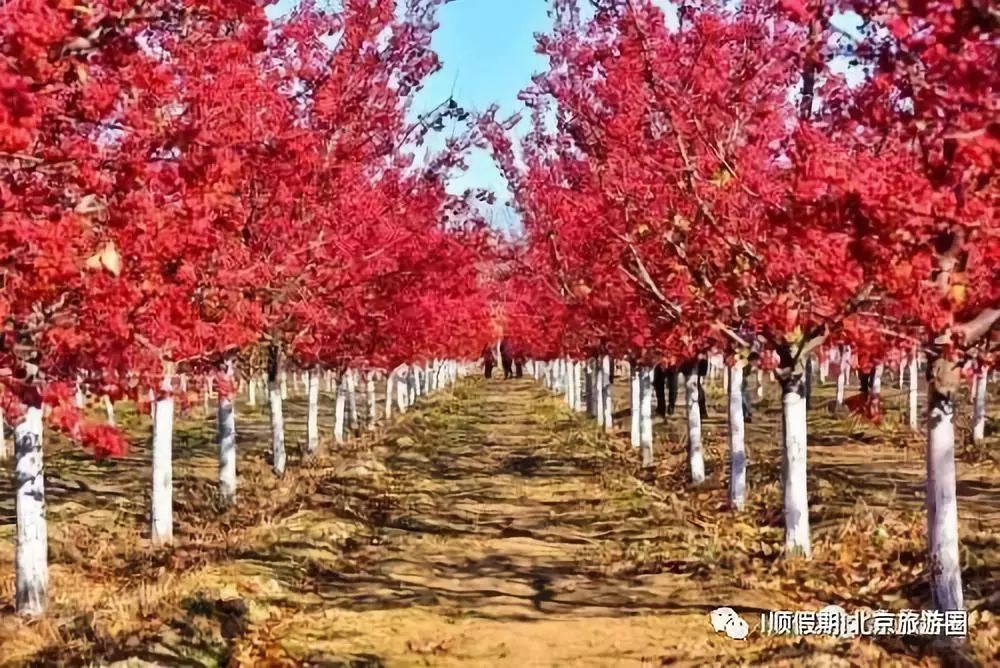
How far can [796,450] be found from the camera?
13.1 m

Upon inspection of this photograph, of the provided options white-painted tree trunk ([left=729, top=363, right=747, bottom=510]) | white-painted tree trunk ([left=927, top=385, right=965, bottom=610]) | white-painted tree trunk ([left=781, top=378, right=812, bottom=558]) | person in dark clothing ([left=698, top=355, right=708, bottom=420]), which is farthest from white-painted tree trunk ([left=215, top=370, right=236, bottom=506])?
white-painted tree trunk ([left=927, top=385, right=965, bottom=610])

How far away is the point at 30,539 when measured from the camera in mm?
10891

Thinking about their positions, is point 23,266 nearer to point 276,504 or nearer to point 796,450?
point 796,450

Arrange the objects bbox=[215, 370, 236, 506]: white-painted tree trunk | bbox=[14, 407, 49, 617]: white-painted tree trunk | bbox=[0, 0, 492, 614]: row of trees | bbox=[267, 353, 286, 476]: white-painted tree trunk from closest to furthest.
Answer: bbox=[0, 0, 492, 614]: row of trees < bbox=[14, 407, 49, 617]: white-painted tree trunk < bbox=[215, 370, 236, 506]: white-painted tree trunk < bbox=[267, 353, 286, 476]: white-painted tree trunk

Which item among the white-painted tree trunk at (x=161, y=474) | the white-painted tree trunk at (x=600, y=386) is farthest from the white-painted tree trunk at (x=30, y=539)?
the white-painted tree trunk at (x=600, y=386)

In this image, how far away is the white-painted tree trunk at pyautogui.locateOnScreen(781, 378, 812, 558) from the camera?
13.0m

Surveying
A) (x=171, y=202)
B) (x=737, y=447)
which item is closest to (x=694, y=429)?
(x=737, y=447)

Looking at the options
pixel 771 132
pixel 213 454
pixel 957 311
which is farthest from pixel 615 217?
pixel 213 454

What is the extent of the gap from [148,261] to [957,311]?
6488 millimetres

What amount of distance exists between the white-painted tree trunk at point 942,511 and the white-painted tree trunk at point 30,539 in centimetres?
850

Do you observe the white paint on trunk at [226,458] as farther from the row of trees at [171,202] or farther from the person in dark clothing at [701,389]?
the person in dark clothing at [701,389]

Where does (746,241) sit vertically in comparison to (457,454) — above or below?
above

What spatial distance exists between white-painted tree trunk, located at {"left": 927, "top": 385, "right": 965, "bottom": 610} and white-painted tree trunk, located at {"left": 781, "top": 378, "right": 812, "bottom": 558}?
362 cm

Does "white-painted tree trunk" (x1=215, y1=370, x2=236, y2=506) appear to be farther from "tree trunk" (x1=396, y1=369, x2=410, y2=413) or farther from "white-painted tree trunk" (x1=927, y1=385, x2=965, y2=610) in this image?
"tree trunk" (x1=396, y1=369, x2=410, y2=413)
